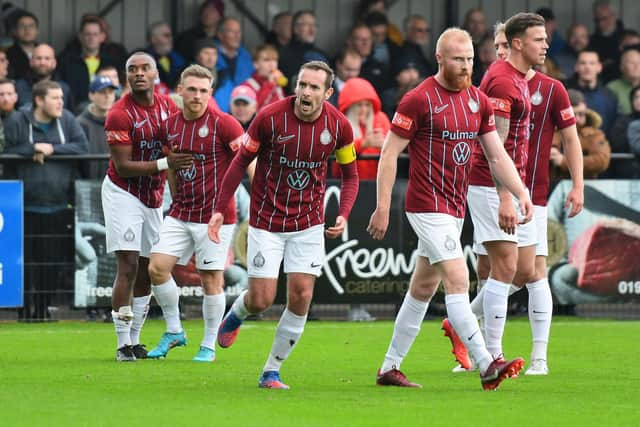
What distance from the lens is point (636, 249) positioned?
16.3 m

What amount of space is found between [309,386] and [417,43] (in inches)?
432

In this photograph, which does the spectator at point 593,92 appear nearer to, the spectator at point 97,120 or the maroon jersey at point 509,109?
the spectator at point 97,120

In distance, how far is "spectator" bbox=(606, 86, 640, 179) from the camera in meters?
16.6

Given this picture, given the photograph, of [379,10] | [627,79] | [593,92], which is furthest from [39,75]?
[627,79]

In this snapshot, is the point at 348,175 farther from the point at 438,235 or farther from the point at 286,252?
the point at 438,235

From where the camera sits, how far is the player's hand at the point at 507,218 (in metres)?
9.70

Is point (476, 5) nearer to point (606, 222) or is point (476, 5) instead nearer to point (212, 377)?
point (606, 222)

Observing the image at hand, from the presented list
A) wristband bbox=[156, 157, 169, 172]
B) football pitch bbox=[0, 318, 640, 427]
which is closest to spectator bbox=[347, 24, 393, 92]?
football pitch bbox=[0, 318, 640, 427]

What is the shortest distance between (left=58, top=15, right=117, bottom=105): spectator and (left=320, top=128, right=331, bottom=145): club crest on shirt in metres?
8.46

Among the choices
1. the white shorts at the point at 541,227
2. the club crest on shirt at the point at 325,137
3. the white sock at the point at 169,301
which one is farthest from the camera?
the white sock at the point at 169,301

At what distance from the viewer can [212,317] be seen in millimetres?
12109

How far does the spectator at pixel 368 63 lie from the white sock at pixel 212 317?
761 cm

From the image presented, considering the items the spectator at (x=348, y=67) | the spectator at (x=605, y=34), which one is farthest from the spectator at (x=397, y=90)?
the spectator at (x=605, y=34)

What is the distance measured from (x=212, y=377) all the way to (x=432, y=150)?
2.33 meters
